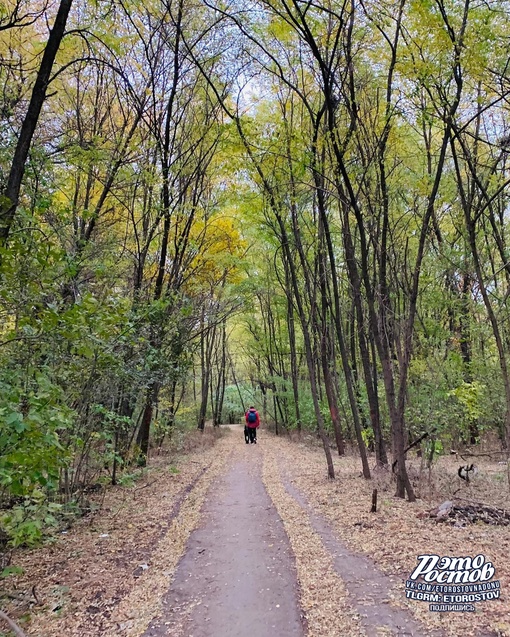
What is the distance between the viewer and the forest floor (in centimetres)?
314

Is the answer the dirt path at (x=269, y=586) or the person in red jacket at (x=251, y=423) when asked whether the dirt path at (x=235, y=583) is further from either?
the person in red jacket at (x=251, y=423)

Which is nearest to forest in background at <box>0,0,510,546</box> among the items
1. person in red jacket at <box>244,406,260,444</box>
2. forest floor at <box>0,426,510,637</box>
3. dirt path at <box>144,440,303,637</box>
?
forest floor at <box>0,426,510,637</box>

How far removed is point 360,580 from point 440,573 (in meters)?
0.75

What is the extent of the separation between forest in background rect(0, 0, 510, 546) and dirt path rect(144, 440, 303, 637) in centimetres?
150

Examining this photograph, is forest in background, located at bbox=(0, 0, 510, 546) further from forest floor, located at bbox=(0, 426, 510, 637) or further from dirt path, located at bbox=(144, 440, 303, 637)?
dirt path, located at bbox=(144, 440, 303, 637)

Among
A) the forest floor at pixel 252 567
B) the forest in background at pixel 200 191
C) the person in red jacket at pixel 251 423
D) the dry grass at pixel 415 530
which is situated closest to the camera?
the dry grass at pixel 415 530

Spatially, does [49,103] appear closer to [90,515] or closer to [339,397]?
[90,515]

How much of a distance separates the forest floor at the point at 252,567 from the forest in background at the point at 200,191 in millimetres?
651

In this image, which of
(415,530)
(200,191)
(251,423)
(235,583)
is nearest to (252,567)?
(235,583)

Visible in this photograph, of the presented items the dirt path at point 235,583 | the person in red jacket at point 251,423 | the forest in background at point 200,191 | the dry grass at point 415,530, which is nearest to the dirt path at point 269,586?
the dirt path at point 235,583

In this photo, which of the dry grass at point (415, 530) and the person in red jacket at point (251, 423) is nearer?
the dry grass at point (415, 530)

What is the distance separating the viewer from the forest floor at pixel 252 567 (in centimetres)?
314

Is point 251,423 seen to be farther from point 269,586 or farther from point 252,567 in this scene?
point 269,586

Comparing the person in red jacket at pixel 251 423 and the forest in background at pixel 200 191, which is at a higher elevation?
the forest in background at pixel 200 191
